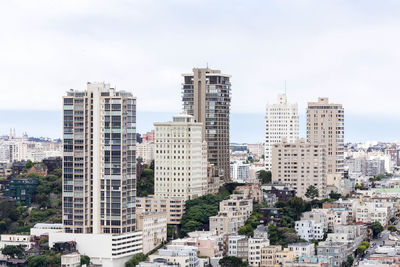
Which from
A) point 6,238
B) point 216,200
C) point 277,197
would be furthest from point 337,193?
point 6,238

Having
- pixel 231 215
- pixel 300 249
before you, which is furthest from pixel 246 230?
pixel 300 249

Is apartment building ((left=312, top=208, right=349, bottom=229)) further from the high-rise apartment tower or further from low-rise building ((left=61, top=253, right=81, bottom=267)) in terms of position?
low-rise building ((left=61, top=253, right=81, bottom=267))

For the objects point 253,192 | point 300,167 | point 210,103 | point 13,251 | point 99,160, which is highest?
point 210,103

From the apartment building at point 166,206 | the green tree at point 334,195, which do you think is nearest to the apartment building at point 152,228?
the apartment building at point 166,206

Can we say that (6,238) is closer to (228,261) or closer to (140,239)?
(140,239)

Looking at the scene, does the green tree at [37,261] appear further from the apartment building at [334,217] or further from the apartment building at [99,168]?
the apartment building at [334,217]

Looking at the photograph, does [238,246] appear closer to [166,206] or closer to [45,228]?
[166,206]
